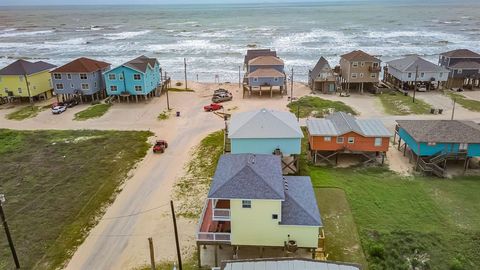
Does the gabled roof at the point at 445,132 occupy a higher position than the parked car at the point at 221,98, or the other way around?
the gabled roof at the point at 445,132

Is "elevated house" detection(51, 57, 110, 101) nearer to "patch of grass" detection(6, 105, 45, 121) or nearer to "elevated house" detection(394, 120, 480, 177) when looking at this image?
"patch of grass" detection(6, 105, 45, 121)

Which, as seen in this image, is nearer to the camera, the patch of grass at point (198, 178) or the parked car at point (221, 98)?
Result: the patch of grass at point (198, 178)

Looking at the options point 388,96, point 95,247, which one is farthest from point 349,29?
point 95,247

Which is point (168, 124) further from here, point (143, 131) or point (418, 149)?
point (418, 149)

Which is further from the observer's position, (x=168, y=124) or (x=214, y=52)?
(x=214, y=52)

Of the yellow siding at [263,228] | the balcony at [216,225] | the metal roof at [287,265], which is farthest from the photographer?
the balcony at [216,225]

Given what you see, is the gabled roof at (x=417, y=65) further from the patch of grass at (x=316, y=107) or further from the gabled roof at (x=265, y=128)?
the gabled roof at (x=265, y=128)

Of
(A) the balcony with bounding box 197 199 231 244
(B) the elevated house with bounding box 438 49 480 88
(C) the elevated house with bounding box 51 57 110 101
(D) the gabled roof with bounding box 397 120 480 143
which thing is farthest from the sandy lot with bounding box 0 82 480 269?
(B) the elevated house with bounding box 438 49 480 88

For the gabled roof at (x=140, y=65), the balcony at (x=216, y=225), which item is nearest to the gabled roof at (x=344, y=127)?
the balcony at (x=216, y=225)
